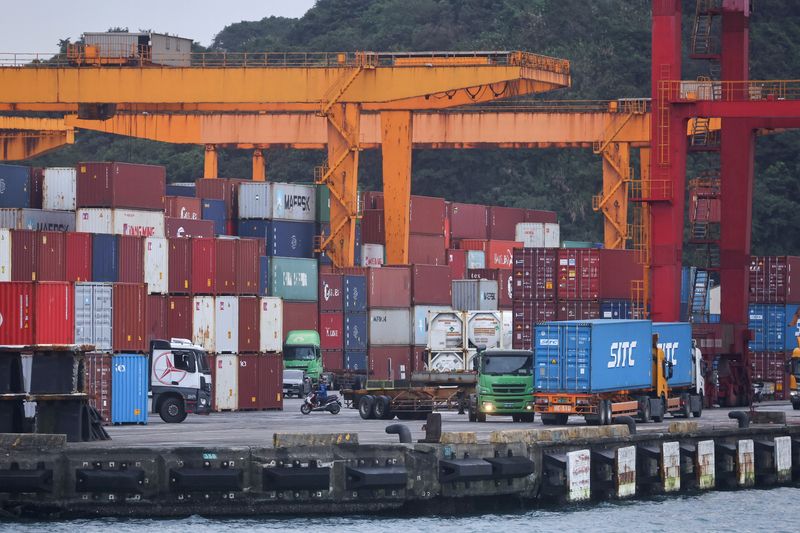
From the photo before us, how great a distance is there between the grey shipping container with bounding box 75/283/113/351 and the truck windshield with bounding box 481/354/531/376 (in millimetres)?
10581

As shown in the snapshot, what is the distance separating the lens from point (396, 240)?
7794cm

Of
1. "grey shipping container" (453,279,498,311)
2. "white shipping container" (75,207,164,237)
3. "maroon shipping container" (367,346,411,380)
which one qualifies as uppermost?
"white shipping container" (75,207,164,237)

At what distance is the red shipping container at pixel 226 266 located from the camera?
58.1 m

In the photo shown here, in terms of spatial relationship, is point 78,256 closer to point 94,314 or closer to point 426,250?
point 94,314

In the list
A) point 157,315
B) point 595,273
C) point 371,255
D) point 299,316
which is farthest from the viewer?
point 371,255

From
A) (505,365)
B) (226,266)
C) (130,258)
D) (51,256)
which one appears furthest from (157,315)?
(505,365)

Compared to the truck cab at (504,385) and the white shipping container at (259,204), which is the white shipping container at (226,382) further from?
the white shipping container at (259,204)

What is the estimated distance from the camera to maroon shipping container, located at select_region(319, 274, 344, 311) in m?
76.5

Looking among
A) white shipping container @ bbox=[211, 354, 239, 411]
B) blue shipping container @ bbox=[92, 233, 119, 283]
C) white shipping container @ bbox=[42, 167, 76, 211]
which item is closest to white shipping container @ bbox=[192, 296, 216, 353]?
white shipping container @ bbox=[211, 354, 239, 411]

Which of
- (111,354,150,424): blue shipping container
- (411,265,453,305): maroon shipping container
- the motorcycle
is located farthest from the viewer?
(411,265,453,305): maroon shipping container

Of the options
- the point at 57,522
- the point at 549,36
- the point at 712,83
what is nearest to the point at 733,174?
the point at 712,83

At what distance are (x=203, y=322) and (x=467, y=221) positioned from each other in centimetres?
4096

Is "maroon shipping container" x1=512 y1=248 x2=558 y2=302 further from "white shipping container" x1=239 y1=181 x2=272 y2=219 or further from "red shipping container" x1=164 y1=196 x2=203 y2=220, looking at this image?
"red shipping container" x1=164 y1=196 x2=203 y2=220

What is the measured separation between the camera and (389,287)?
77.1m
